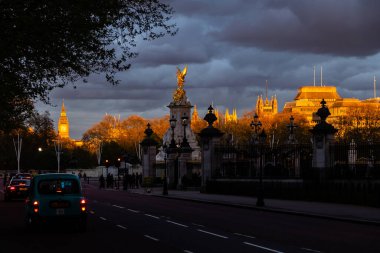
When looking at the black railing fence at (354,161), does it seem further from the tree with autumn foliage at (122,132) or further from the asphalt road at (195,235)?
the tree with autumn foliage at (122,132)

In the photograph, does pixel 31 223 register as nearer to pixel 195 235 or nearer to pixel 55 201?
pixel 55 201

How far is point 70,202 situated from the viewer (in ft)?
70.3

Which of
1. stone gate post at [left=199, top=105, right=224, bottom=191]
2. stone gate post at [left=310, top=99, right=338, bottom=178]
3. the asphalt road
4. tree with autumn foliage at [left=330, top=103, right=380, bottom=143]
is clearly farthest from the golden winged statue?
the asphalt road

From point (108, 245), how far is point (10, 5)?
7605 millimetres

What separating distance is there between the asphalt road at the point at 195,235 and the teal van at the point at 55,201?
473mm

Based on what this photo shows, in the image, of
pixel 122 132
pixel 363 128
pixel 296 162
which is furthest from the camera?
pixel 122 132

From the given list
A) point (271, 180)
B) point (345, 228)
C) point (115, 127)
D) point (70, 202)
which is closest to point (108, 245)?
point (70, 202)

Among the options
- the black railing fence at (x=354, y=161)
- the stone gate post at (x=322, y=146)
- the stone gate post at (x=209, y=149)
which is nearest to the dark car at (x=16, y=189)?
the stone gate post at (x=209, y=149)

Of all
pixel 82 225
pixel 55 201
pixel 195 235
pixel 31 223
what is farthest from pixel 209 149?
pixel 195 235

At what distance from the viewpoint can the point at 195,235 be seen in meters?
20.6

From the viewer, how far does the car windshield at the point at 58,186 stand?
71.2 ft

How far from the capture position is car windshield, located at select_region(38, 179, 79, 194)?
21.7 metres

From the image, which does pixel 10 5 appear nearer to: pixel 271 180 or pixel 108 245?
pixel 108 245

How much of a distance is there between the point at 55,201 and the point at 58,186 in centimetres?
73
